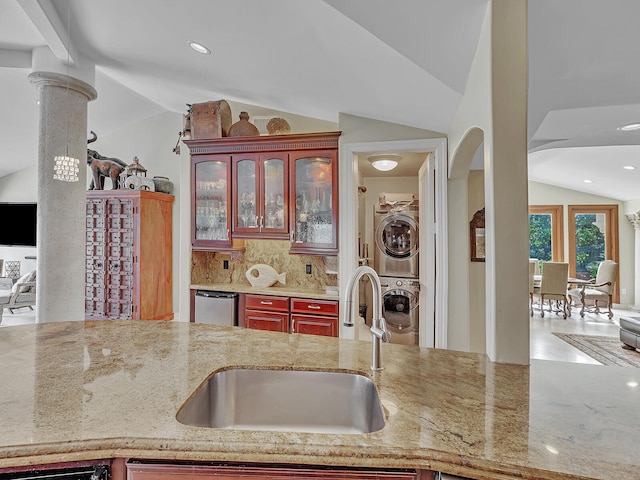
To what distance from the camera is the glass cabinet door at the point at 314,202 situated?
325 centimetres

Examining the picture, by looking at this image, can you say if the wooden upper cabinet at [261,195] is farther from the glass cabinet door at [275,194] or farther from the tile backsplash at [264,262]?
the tile backsplash at [264,262]

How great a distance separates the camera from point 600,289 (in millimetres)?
6582

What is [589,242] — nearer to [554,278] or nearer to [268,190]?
[554,278]

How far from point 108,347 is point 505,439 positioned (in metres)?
1.54

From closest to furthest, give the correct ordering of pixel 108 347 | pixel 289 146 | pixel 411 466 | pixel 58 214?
pixel 411 466 < pixel 108 347 < pixel 58 214 < pixel 289 146

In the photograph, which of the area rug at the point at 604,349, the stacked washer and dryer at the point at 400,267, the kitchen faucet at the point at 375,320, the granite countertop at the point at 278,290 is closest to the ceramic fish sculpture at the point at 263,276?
the granite countertop at the point at 278,290

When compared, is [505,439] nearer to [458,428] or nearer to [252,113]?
[458,428]

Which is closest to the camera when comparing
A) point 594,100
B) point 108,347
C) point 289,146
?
point 108,347

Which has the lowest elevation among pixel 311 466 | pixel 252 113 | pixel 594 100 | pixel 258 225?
pixel 311 466

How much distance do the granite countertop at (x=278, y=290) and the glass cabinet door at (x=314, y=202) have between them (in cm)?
41

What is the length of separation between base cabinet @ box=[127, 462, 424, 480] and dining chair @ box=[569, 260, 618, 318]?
289 inches

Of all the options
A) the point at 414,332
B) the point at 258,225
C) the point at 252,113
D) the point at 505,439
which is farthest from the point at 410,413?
the point at 252,113

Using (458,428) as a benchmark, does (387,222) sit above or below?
above

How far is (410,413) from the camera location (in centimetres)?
94
